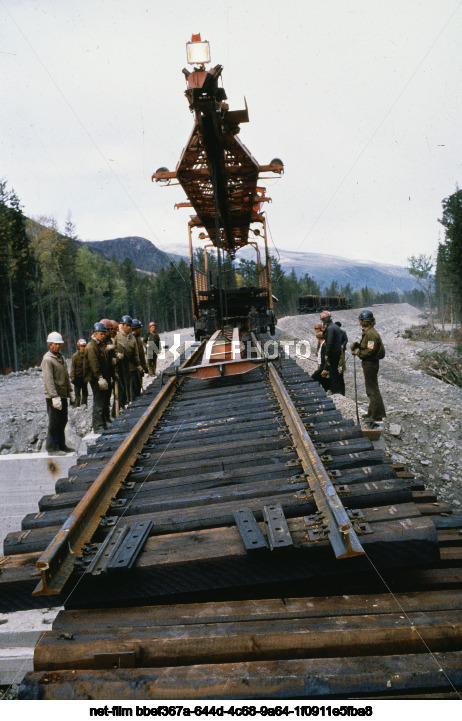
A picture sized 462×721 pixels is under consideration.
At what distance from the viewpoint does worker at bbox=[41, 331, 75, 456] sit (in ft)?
20.3

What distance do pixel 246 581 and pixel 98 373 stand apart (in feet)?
18.0

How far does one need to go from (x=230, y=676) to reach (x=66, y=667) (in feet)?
2.20

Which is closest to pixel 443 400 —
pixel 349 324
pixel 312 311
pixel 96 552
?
pixel 96 552

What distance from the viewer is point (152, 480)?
136 inches

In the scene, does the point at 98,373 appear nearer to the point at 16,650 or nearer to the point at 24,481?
the point at 24,481

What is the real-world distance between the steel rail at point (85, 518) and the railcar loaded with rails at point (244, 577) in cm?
1

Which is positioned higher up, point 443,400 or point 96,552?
point 96,552

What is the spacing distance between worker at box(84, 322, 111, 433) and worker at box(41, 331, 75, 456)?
2.15 ft

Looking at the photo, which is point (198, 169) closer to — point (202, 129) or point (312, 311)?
point (202, 129)

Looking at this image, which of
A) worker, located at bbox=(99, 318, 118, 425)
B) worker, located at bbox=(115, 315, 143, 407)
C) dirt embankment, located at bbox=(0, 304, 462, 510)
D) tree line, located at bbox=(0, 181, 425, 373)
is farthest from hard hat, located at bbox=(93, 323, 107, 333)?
tree line, located at bbox=(0, 181, 425, 373)

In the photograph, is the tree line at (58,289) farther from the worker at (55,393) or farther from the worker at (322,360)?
the worker at (55,393)

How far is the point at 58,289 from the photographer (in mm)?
49969

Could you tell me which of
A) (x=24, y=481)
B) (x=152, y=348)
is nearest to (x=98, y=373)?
(x=24, y=481)

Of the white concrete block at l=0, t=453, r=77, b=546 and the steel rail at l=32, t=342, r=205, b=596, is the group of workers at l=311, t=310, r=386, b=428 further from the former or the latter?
the white concrete block at l=0, t=453, r=77, b=546
